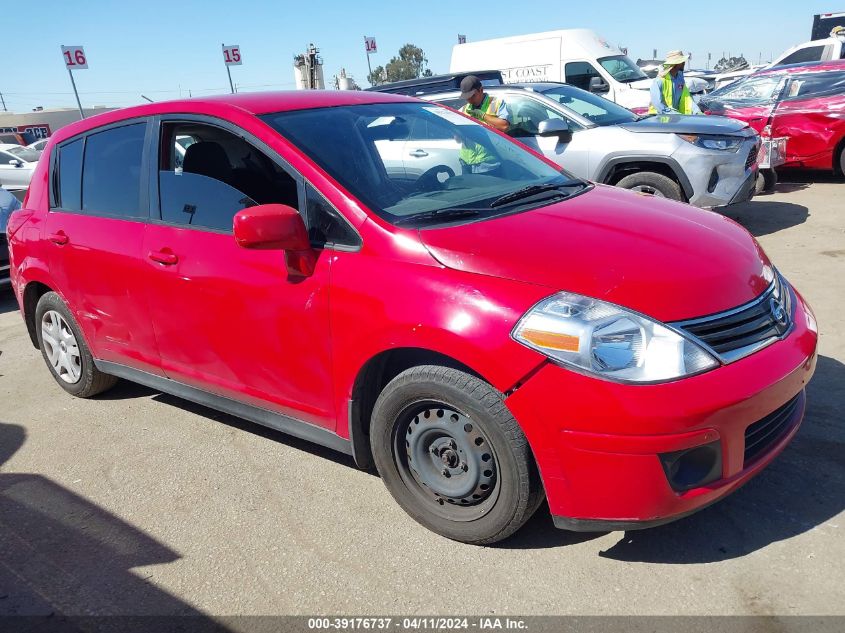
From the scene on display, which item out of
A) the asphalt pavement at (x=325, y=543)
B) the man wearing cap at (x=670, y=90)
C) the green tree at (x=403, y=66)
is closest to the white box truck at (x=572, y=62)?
the man wearing cap at (x=670, y=90)

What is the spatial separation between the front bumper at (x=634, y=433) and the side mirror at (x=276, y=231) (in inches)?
43.0

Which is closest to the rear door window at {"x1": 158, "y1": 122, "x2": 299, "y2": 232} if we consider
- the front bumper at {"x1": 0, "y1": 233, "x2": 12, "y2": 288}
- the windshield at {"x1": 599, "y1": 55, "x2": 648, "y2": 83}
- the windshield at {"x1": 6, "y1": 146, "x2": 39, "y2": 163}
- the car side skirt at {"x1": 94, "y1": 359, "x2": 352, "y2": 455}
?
the car side skirt at {"x1": 94, "y1": 359, "x2": 352, "y2": 455}

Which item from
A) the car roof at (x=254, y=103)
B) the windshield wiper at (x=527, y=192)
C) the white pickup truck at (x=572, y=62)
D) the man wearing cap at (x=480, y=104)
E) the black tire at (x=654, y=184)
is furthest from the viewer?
the white pickup truck at (x=572, y=62)

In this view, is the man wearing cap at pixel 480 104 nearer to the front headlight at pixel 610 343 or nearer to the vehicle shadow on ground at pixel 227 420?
the vehicle shadow on ground at pixel 227 420

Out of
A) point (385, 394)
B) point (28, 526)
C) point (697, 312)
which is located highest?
point (697, 312)

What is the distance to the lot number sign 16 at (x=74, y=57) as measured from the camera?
20.2 m

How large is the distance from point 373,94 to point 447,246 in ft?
5.34

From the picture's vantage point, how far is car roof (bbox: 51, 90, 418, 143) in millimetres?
3412

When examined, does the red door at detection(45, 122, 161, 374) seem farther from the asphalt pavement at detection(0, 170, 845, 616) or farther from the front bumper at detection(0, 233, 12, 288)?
the front bumper at detection(0, 233, 12, 288)

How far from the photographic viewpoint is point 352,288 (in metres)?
2.84

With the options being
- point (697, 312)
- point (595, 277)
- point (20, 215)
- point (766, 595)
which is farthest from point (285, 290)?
point (20, 215)

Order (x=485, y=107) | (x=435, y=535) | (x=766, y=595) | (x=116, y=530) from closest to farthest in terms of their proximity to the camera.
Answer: (x=766, y=595), (x=435, y=535), (x=116, y=530), (x=485, y=107)

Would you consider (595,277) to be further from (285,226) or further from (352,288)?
(285,226)

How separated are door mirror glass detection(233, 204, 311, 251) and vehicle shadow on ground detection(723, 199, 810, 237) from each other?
19.9ft
